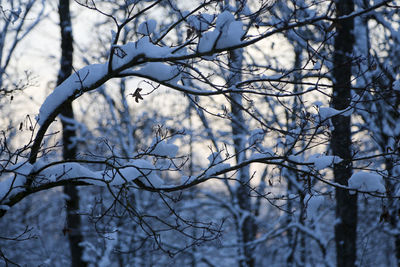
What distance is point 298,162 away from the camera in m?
3.36

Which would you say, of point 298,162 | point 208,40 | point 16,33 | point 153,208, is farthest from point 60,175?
point 153,208

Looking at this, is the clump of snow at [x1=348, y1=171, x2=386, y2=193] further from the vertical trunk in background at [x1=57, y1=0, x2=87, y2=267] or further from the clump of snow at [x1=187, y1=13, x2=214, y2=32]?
the vertical trunk in background at [x1=57, y1=0, x2=87, y2=267]

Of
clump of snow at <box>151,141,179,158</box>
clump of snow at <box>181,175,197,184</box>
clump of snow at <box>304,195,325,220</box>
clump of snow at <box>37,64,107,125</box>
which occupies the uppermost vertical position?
clump of snow at <box>37,64,107,125</box>

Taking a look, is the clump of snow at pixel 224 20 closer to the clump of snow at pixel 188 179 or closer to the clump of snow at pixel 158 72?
the clump of snow at pixel 158 72

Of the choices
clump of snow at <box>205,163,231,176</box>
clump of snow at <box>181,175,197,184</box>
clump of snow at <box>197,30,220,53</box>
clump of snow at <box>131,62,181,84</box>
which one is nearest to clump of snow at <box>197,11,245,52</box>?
clump of snow at <box>197,30,220,53</box>

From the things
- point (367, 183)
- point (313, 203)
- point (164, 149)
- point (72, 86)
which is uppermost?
point (72, 86)

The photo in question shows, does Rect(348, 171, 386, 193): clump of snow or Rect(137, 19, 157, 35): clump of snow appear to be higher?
Rect(137, 19, 157, 35): clump of snow

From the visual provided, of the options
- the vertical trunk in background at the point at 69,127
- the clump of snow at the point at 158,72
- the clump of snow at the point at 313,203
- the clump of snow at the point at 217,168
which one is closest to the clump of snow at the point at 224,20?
the clump of snow at the point at 158,72

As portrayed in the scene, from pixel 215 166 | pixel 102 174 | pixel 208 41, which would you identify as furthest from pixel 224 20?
pixel 102 174

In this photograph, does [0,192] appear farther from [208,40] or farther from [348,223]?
[348,223]

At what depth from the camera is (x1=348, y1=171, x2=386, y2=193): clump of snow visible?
3.42 metres

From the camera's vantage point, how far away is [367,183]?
347 cm

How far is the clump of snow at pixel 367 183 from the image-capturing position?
3416 mm

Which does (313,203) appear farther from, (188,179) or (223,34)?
(223,34)
